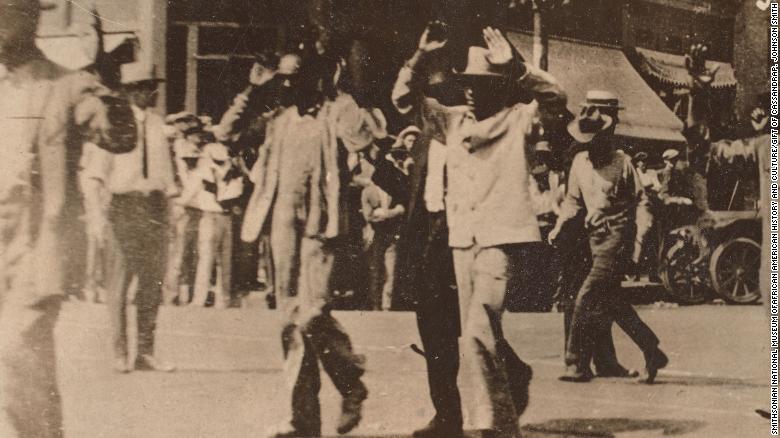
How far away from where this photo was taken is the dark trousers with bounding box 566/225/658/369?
4.42 m

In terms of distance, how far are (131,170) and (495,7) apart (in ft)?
6.86

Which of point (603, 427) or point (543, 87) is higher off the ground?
point (543, 87)

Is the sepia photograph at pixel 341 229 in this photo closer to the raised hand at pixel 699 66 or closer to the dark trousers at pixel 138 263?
the dark trousers at pixel 138 263

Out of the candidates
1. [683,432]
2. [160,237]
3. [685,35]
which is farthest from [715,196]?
[160,237]

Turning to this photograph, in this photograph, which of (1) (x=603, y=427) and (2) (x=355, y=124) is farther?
(1) (x=603, y=427)

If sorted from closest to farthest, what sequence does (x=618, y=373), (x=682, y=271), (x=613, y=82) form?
1. (x=618, y=373)
2. (x=613, y=82)
3. (x=682, y=271)

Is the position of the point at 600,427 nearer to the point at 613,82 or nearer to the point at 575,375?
the point at 575,375

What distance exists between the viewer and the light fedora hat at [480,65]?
4.30 metres

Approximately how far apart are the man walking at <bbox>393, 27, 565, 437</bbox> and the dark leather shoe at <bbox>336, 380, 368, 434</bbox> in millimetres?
574

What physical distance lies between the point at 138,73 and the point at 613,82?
2.58 metres

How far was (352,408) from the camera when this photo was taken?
4.12 m

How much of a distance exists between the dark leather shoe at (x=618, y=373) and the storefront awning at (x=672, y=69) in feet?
5.50

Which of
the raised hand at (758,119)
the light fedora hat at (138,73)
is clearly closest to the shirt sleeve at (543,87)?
the raised hand at (758,119)

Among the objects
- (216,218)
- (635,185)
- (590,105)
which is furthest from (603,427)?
(216,218)
